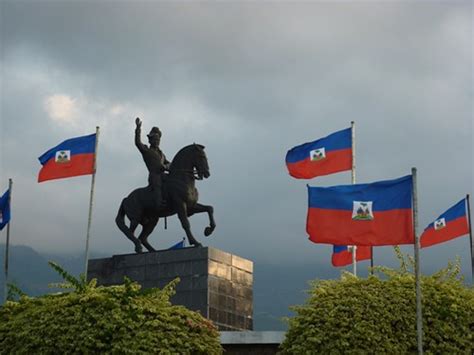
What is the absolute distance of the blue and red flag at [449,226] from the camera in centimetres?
2200

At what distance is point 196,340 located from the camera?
15.2m

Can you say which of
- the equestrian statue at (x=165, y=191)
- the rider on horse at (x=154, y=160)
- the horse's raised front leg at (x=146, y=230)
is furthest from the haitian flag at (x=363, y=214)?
the horse's raised front leg at (x=146, y=230)

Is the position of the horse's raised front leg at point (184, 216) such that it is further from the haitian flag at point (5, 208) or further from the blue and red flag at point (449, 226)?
the blue and red flag at point (449, 226)

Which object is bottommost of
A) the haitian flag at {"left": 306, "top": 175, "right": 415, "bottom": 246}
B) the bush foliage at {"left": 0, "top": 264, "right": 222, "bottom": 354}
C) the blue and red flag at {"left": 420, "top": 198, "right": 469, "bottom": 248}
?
the bush foliage at {"left": 0, "top": 264, "right": 222, "bottom": 354}

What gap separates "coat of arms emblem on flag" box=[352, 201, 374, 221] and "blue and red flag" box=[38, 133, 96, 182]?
391 inches

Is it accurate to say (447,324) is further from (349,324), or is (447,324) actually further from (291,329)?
(291,329)

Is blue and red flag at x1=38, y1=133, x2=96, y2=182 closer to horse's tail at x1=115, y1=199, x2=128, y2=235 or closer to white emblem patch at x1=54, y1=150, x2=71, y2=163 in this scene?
white emblem patch at x1=54, y1=150, x2=71, y2=163

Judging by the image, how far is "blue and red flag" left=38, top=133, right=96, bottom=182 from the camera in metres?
23.1

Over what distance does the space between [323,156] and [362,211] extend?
917 cm

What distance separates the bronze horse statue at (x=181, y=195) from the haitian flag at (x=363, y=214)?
826cm

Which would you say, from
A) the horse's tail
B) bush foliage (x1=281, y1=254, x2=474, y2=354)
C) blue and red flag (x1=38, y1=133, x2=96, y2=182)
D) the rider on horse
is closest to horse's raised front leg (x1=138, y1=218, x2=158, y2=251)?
the horse's tail

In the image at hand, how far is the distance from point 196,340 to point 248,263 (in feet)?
29.7

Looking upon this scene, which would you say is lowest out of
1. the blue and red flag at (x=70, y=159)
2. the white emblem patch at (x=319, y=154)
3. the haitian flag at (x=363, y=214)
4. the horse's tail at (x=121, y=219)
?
the haitian flag at (x=363, y=214)

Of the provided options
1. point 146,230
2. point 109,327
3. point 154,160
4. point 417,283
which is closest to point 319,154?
point 154,160
